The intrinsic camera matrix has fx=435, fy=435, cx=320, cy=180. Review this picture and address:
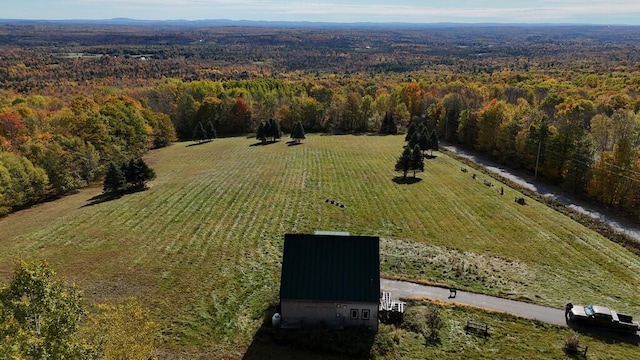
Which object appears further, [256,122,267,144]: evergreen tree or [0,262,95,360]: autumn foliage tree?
[256,122,267,144]: evergreen tree

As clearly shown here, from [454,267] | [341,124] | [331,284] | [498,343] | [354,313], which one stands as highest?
[331,284]

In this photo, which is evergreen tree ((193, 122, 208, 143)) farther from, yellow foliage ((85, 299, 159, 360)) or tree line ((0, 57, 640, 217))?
yellow foliage ((85, 299, 159, 360))

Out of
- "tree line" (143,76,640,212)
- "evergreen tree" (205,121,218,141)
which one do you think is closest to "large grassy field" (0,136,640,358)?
"tree line" (143,76,640,212)

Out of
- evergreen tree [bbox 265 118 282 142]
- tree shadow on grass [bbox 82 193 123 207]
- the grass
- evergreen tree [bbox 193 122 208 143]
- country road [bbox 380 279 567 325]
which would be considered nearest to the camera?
the grass

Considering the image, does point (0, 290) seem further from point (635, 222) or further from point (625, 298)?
point (635, 222)

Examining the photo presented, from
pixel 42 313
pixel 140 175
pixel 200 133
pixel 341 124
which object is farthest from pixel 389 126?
pixel 42 313

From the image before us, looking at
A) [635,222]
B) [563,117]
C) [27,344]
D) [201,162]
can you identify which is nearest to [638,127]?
[563,117]

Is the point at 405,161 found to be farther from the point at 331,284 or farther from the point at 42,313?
the point at 42,313
